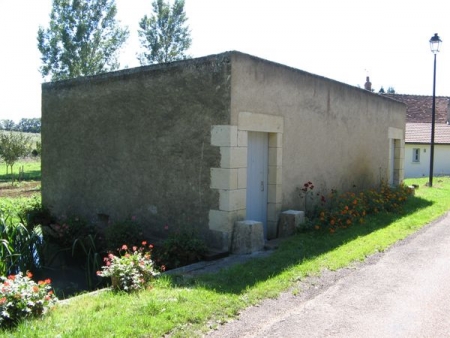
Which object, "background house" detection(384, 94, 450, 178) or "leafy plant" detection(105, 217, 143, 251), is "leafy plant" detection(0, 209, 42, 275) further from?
"background house" detection(384, 94, 450, 178)

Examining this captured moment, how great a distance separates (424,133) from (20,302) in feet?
95.0

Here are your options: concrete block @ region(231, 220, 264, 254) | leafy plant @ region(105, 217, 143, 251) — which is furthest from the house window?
leafy plant @ region(105, 217, 143, 251)

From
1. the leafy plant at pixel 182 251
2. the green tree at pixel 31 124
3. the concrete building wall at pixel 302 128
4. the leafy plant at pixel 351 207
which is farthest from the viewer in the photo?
the green tree at pixel 31 124

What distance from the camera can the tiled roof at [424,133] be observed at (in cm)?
2730

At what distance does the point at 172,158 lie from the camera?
7.77m

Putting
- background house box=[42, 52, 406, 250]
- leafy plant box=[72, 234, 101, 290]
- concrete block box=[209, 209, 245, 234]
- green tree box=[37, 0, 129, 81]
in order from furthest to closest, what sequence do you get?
green tree box=[37, 0, 129, 81], leafy plant box=[72, 234, 101, 290], background house box=[42, 52, 406, 250], concrete block box=[209, 209, 245, 234]

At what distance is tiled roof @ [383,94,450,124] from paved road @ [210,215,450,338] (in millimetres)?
29453

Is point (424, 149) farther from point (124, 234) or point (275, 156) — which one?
point (124, 234)

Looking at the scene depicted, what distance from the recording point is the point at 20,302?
159 inches

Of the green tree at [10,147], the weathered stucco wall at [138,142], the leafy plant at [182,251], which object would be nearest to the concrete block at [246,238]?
the leafy plant at [182,251]

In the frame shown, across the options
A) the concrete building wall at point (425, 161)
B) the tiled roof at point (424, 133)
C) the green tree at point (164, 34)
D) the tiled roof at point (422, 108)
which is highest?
the green tree at point (164, 34)

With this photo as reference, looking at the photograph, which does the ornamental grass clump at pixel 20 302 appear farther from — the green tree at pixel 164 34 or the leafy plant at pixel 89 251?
the green tree at pixel 164 34

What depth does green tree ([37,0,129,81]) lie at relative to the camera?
2616cm

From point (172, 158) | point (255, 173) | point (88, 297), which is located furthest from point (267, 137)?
point (88, 297)
